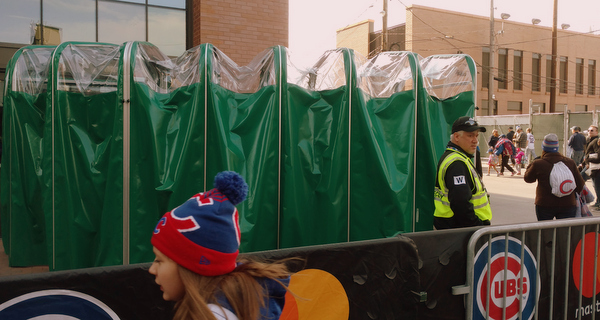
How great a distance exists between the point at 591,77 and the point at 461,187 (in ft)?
147

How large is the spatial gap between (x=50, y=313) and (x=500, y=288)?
2.92 metres

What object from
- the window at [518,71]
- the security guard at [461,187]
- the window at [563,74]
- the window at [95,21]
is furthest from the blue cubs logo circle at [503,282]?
the window at [563,74]

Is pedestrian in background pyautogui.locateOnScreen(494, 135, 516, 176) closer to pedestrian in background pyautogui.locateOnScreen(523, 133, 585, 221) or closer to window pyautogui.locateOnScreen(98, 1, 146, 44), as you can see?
pedestrian in background pyautogui.locateOnScreen(523, 133, 585, 221)

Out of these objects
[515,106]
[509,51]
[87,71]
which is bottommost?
[87,71]

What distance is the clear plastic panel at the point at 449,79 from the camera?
17.7 feet

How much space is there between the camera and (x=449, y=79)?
543 cm

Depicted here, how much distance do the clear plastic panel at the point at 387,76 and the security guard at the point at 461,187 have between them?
1.12 m

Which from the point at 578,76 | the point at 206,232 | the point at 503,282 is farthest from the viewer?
the point at 578,76

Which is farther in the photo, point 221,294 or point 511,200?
point 511,200

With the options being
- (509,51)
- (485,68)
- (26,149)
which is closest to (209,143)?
(26,149)

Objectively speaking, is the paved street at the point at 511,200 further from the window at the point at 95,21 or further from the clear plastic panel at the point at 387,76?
the window at the point at 95,21

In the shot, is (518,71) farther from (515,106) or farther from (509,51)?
(515,106)

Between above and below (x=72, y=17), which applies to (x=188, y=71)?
below

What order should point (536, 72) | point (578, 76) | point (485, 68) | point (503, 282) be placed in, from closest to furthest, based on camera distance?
point (503, 282)
point (485, 68)
point (536, 72)
point (578, 76)
